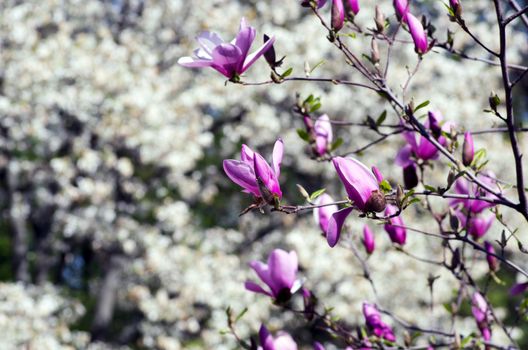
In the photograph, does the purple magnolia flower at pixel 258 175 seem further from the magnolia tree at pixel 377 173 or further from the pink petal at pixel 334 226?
the pink petal at pixel 334 226

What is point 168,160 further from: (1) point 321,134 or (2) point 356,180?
(2) point 356,180

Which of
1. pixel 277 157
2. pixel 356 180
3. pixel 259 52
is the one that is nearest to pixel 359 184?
pixel 356 180

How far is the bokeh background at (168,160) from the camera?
670 centimetres

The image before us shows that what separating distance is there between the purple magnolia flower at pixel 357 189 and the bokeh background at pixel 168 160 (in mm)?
5436

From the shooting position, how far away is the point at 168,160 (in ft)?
23.0

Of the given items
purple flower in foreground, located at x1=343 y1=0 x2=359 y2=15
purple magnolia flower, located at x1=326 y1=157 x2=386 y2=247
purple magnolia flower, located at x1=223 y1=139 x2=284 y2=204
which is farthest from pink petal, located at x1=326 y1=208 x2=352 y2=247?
purple flower in foreground, located at x1=343 y1=0 x2=359 y2=15

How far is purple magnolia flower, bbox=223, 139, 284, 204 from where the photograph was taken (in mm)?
1284

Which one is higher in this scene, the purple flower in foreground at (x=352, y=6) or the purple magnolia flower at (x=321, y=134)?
the purple flower in foreground at (x=352, y=6)

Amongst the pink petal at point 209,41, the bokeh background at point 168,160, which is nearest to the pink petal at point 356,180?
the pink petal at point 209,41

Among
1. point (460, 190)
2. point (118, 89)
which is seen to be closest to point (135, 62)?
point (118, 89)

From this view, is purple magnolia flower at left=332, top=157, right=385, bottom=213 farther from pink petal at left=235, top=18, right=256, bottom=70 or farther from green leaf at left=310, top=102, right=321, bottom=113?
green leaf at left=310, top=102, right=321, bottom=113

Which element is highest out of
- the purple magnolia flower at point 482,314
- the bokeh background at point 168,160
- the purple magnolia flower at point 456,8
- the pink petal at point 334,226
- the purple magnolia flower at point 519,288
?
the purple magnolia flower at point 456,8

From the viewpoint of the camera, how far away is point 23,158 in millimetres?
7215

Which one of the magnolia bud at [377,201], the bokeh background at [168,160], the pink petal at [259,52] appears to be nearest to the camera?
the magnolia bud at [377,201]
